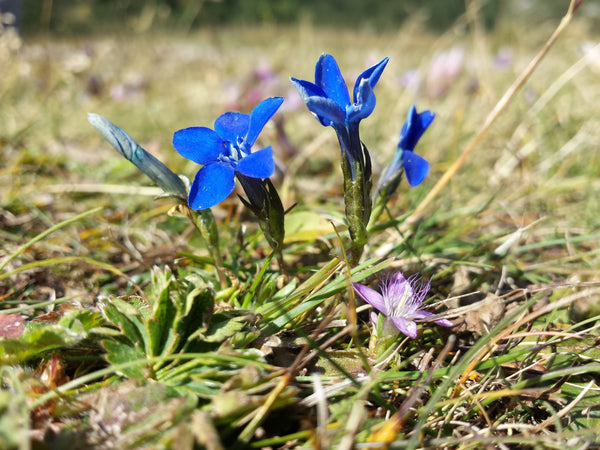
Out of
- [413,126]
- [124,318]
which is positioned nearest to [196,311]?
[124,318]

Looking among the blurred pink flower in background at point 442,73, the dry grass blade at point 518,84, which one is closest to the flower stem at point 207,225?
the dry grass blade at point 518,84

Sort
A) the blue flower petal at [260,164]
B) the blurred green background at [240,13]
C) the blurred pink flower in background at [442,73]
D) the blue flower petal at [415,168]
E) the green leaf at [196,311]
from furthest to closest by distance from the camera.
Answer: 1. the blurred green background at [240,13]
2. the blurred pink flower in background at [442,73]
3. the blue flower petal at [415,168]
4. the green leaf at [196,311]
5. the blue flower petal at [260,164]

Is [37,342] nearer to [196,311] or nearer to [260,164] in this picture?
[196,311]

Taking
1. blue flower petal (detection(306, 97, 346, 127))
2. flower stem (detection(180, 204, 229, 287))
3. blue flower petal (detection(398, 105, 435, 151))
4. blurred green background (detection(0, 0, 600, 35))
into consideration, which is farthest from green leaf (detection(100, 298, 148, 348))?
blurred green background (detection(0, 0, 600, 35))

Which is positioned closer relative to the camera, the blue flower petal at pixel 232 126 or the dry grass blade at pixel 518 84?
the blue flower petal at pixel 232 126

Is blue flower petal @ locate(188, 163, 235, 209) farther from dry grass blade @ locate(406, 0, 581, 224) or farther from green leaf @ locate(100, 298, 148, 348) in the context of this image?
dry grass blade @ locate(406, 0, 581, 224)

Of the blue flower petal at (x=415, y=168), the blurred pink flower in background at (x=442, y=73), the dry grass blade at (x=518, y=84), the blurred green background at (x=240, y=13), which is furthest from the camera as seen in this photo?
the blurred green background at (x=240, y=13)

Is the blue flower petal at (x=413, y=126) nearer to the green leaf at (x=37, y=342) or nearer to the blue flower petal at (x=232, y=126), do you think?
the blue flower petal at (x=232, y=126)
